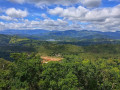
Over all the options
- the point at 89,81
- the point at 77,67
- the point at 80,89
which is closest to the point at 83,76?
the point at 89,81

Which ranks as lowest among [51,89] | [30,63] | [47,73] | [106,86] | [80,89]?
[106,86]

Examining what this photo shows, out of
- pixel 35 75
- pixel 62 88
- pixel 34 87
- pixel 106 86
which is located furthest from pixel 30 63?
pixel 106 86

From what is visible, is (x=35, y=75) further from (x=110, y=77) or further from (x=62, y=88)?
(x=110, y=77)

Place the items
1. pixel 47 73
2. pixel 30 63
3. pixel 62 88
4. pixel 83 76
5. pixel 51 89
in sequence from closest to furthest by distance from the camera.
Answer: pixel 62 88, pixel 51 89, pixel 47 73, pixel 30 63, pixel 83 76

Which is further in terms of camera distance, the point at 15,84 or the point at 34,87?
the point at 34,87

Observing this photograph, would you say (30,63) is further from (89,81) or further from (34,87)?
(89,81)

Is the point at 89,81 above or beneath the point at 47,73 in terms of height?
beneath

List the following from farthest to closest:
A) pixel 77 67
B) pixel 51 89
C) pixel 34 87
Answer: pixel 77 67 → pixel 34 87 → pixel 51 89

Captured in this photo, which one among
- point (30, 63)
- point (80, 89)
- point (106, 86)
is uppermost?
point (30, 63)

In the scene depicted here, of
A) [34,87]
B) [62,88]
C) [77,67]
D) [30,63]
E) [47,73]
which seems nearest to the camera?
[62,88]
